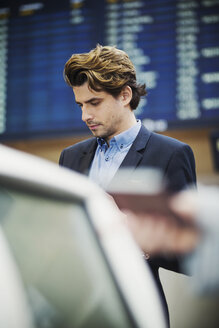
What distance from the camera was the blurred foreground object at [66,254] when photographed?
0.88 feet

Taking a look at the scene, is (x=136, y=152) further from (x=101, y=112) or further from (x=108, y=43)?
(x=108, y=43)

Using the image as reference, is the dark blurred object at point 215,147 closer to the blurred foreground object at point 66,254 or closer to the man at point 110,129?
the man at point 110,129

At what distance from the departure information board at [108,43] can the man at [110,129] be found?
55 cm

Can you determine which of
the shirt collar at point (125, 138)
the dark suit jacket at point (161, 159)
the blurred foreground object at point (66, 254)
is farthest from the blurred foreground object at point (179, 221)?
the shirt collar at point (125, 138)

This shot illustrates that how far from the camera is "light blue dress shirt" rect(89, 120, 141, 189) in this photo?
2.42 ft

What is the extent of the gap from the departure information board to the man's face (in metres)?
0.56

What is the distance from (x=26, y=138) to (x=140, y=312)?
1193 millimetres

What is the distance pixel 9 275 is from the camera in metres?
0.26

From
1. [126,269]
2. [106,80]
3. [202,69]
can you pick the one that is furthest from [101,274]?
[202,69]

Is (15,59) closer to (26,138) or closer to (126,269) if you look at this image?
(26,138)

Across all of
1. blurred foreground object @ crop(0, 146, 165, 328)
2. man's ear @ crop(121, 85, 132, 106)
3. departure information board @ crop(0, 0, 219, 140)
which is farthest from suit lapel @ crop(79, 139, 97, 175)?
departure information board @ crop(0, 0, 219, 140)

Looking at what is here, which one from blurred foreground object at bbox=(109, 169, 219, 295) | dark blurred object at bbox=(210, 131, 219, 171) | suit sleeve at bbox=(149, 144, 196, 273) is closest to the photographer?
blurred foreground object at bbox=(109, 169, 219, 295)

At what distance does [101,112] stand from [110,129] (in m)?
0.04

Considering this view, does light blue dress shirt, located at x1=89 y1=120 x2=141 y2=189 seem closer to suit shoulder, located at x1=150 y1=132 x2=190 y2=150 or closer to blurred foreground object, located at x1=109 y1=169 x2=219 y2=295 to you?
suit shoulder, located at x1=150 y1=132 x2=190 y2=150
